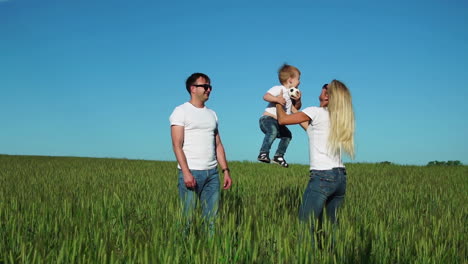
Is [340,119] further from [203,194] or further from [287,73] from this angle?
[203,194]

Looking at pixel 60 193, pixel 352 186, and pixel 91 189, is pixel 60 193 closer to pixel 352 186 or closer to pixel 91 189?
pixel 91 189

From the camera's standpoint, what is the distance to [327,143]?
416cm

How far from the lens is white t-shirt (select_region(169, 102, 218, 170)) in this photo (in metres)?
4.57

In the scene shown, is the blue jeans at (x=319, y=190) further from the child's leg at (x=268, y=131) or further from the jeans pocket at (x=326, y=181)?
the child's leg at (x=268, y=131)

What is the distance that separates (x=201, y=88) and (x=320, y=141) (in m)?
1.48

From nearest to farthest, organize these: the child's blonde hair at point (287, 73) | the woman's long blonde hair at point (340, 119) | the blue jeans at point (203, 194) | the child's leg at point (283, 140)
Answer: the woman's long blonde hair at point (340, 119) → the blue jeans at point (203, 194) → the child's blonde hair at point (287, 73) → the child's leg at point (283, 140)

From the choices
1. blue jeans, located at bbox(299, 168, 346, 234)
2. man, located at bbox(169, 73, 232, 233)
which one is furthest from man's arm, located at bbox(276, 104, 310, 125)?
man, located at bbox(169, 73, 232, 233)

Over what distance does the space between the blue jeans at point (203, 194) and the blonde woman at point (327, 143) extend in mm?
1026

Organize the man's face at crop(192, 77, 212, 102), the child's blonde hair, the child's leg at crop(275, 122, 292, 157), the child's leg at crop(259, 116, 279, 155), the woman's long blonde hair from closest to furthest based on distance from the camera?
1. the woman's long blonde hair
2. the man's face at crop(192, 77, 212, 102)
3. the child's blonde hair
4. the child's leg at crop(259, 116, 279, 155)
5. the child's leg at crop(275, 122, 292, 157)

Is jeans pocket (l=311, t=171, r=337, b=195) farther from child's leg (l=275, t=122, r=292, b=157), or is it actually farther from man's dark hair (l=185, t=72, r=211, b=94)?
child's leg (l=275, t=122, r=292, b=157)

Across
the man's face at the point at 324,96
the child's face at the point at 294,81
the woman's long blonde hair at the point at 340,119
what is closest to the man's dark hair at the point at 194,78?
the child's face at the point at 294,81

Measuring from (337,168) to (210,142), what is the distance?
1464 mm

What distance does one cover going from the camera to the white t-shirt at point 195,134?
457cm

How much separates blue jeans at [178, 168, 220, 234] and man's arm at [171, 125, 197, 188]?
0.12m
